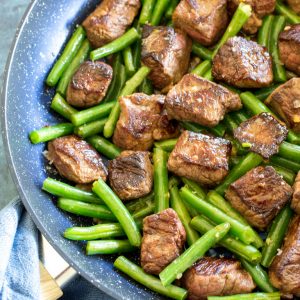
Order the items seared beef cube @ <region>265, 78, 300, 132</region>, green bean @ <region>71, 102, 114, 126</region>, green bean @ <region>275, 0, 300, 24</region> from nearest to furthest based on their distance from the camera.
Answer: seared beef cube @ <region>265, 78, 300, 132</region>, green bean @ <region>71, 102, 114, 126</region>, green bean @ <region>275, 0, 300, 24</region>

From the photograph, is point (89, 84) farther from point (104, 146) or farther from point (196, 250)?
point (196, 250)

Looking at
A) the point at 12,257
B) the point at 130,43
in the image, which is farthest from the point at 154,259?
the point at 130,43

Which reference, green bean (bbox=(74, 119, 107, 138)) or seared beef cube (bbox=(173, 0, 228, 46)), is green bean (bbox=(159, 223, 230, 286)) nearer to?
green bean (bbox=(74, 119, 107, 138))

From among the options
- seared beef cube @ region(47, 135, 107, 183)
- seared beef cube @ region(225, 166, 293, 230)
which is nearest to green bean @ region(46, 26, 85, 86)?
seared beef cube @ region(47, 135, 107, 183)

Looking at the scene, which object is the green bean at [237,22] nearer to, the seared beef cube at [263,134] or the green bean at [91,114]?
the seared beef cube at [263,134]

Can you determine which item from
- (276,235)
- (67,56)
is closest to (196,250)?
(276,235)

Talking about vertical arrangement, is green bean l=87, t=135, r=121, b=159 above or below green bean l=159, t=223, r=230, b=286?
above

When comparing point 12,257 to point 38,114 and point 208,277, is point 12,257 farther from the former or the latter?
point 208,277
